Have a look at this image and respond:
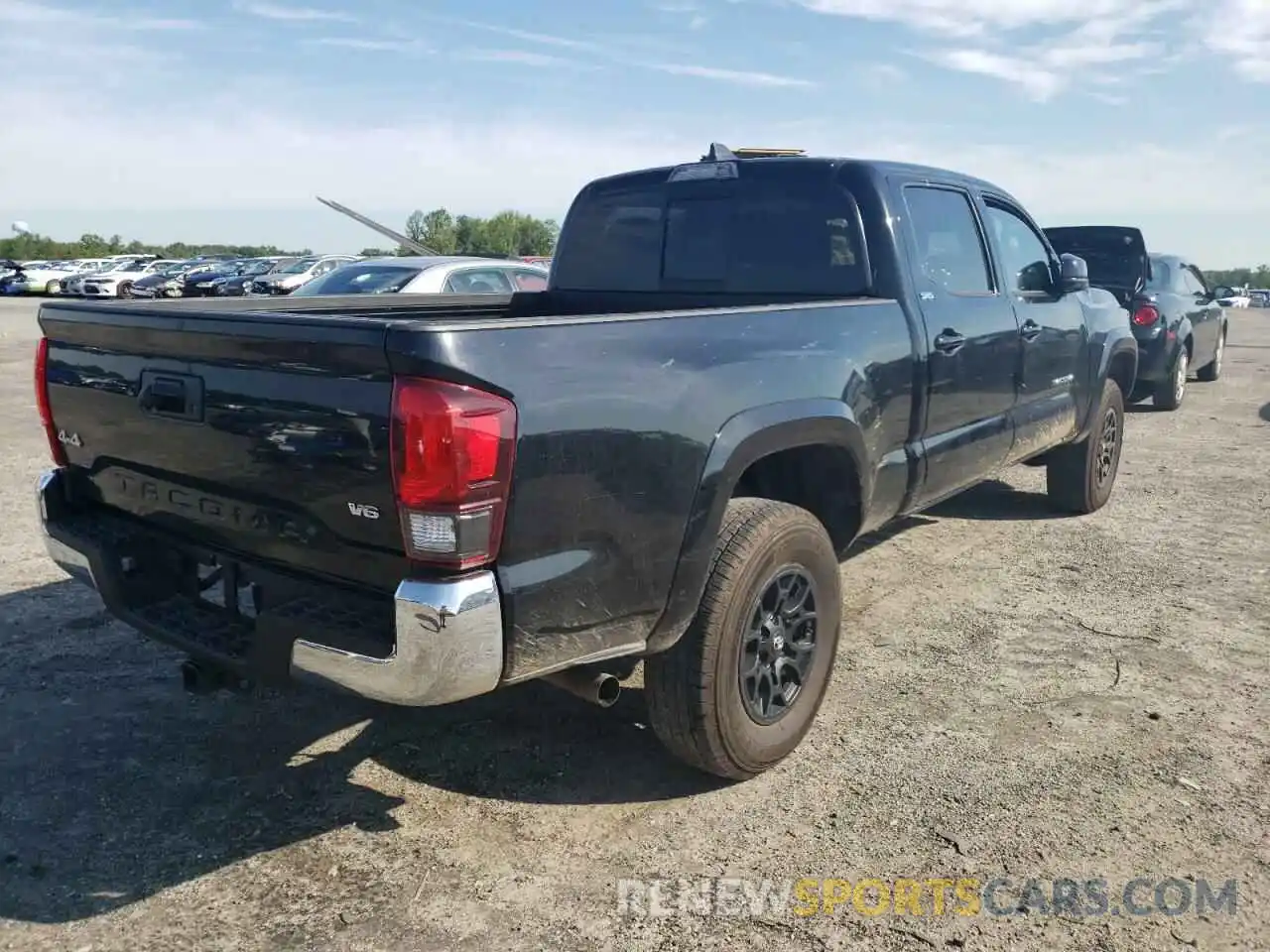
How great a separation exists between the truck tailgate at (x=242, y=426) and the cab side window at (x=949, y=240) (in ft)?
8.76

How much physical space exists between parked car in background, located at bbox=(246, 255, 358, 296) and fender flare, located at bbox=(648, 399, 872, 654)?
23400 millimetres

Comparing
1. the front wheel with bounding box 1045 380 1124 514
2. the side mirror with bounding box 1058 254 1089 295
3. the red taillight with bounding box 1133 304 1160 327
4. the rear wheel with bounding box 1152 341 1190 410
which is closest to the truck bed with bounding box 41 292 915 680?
the side mirror with bounding box 1058 254 1089 295

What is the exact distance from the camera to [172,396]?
2963 millimetres

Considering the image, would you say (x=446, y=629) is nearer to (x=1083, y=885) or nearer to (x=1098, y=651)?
(x=1083, y=885)

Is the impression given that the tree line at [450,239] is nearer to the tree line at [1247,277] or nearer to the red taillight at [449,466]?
the red taillight at [449,466]

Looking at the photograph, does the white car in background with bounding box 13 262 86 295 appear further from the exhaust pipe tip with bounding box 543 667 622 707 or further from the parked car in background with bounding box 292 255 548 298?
the exhaust pipe tip with bounding box 543 667 622 707

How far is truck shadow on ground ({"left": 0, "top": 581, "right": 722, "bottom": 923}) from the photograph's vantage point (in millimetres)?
2988

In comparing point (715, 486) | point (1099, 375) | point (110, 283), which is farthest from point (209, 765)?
point (110, 283)

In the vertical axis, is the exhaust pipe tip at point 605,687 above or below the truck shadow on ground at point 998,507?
above

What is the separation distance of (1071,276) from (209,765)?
4.69 meters

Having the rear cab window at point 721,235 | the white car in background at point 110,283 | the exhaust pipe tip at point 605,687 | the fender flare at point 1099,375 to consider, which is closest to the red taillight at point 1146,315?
the fender flare at point 1099,375

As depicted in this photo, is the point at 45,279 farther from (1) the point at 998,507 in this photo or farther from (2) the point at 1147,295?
(1) the point at 998,507

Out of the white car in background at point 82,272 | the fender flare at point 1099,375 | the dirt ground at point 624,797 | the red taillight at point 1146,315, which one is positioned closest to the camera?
the dirt ground at point 624,797

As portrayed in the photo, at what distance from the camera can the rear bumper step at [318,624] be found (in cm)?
246
